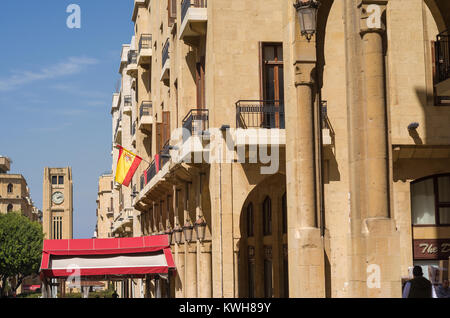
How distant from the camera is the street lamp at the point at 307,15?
12.8 meters

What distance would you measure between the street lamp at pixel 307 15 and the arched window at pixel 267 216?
12782 mm

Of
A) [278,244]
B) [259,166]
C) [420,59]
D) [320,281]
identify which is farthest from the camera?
[278,244]

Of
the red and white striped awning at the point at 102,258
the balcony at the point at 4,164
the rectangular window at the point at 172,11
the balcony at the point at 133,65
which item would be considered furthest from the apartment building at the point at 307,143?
the balcony at the point at 4,164

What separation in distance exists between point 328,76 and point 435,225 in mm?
4726

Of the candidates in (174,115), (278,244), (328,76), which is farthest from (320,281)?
(174,115)

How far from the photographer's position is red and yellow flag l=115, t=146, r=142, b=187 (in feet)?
114

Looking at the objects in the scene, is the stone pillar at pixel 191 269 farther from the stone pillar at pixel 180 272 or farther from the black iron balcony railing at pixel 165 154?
the black iron balcony railing at pixel 165 154

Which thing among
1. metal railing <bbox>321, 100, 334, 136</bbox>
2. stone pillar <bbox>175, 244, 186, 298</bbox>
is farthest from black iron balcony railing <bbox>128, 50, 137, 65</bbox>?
metal railing <bbox>321, 100, 334, 136</bbox>

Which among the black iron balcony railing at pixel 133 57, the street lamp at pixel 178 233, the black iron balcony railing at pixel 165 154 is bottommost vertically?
the street lamp at pixel 178 233

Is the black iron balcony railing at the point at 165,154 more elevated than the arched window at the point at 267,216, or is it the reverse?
the black iron balcony railing at the point at 165,154

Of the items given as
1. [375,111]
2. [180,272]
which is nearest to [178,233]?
[180,272]

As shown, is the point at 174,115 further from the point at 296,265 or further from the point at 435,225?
the point at 296,265
